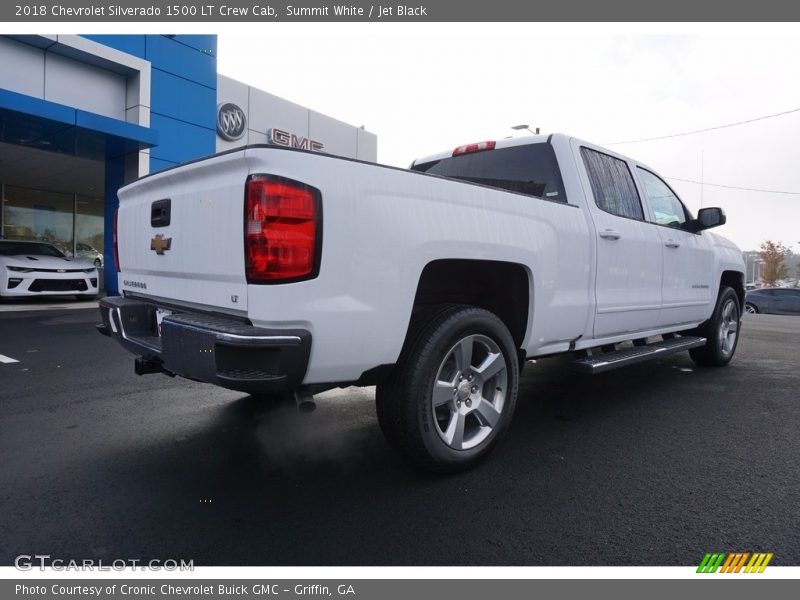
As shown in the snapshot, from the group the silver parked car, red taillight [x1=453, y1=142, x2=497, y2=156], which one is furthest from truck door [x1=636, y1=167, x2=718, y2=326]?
the silver parked car

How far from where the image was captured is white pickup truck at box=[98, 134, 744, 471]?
217 centimetres

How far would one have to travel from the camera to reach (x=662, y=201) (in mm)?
4844

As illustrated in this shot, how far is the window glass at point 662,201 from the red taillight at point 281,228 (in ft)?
11.3

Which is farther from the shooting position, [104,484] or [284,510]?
[104,484]

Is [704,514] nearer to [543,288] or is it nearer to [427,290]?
[543,288]

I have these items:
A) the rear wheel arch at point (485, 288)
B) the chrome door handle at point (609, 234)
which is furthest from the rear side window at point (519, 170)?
the rear wheel arch at point (485, 288)

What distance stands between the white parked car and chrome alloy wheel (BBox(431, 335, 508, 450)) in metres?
10.8

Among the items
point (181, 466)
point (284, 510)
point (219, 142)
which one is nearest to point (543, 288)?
point (284, 510)

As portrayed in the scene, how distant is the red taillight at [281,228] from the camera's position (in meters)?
2.14

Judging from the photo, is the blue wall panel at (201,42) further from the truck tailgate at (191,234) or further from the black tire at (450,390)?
the black tire at (450,390)

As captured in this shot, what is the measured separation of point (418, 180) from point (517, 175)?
1648 mm

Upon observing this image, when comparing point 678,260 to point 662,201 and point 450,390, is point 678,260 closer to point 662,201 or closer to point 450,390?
point 662,201

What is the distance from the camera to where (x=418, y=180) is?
254 centimetres

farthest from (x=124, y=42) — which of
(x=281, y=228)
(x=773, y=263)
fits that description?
(x=773, y=263)
